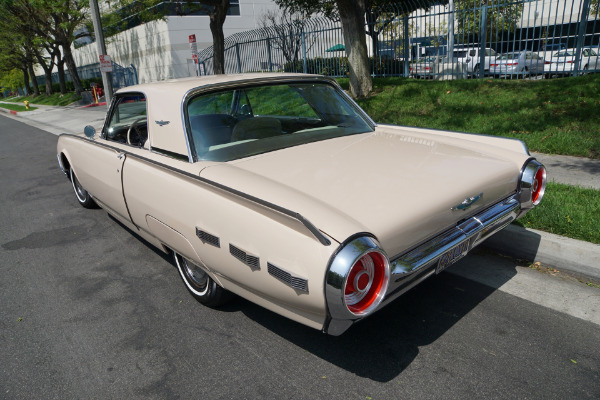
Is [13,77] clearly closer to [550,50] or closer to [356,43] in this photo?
[356,43]

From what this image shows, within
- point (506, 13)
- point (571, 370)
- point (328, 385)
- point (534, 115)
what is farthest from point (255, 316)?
point (506, 13)

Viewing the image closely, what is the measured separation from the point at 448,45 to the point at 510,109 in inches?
183

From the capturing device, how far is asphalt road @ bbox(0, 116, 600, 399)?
94.3 inches

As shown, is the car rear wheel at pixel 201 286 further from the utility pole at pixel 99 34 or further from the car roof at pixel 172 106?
the utility pole at pixel 99 34

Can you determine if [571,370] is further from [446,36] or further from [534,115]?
[446,36]

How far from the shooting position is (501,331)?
2770 millimetres

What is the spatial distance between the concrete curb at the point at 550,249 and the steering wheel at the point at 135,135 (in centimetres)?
328

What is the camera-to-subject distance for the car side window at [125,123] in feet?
14.1

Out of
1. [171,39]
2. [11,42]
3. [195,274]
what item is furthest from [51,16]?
[195,274]

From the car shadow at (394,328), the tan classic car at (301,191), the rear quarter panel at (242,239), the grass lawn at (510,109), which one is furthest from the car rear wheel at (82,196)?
the grass lawn at (510,109)

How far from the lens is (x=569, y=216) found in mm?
3891

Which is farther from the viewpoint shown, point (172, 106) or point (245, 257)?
point (172, 106)

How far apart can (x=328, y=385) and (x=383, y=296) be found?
2.11ft

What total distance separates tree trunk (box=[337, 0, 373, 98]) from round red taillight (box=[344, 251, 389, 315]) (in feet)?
30.0
